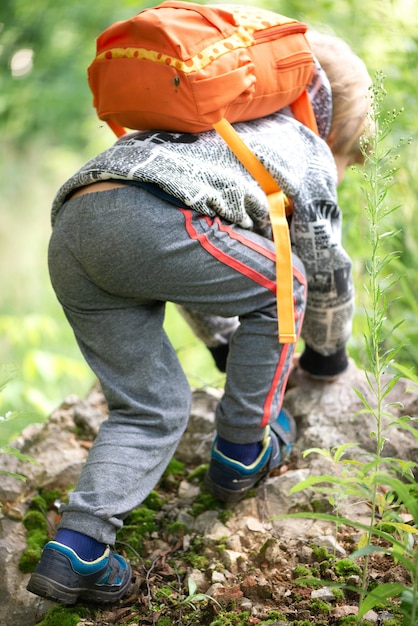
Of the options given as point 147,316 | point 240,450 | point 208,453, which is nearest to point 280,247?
point 147,316

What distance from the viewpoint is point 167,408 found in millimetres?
1788

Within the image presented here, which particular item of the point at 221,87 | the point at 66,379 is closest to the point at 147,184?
the point at 221,87

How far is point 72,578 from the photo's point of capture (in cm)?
152

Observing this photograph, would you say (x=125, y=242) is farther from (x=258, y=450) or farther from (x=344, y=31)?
(x=344, y=31)

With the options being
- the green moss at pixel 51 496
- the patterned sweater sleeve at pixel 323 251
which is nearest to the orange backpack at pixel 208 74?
the patterned sweater sleeve at pixel 323 251

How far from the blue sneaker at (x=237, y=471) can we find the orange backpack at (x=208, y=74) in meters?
0.38

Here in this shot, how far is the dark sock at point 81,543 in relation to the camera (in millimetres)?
1539

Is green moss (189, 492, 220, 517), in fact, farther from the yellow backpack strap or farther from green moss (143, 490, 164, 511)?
the yellow backpack strap

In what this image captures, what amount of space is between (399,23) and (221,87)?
59.8 inches

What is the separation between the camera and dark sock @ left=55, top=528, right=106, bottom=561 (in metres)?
1.54

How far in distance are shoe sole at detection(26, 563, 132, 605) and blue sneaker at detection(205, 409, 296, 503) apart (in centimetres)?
43

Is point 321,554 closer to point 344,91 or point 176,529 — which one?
point 176,529

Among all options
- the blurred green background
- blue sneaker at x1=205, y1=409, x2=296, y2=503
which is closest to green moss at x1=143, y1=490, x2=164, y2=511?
blue sneaker at x1=205, y1=409, x2=296, y2=503

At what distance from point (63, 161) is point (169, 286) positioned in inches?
261
